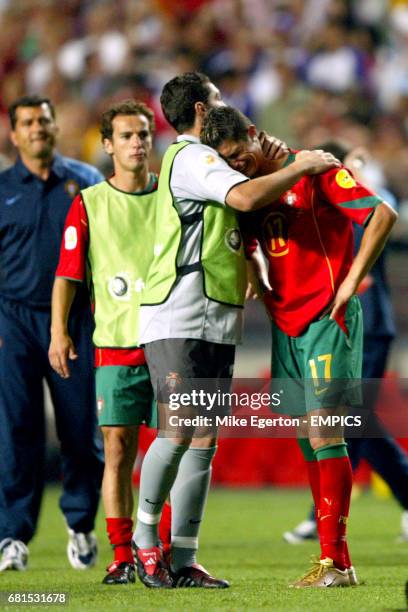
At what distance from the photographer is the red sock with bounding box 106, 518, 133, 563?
198 inches

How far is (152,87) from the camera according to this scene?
1300cm

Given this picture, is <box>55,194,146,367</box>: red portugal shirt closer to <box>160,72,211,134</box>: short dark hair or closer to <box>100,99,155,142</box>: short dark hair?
<box>100,99,155,142</box>: short dark hair

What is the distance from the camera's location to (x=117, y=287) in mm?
5270

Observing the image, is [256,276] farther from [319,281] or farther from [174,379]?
[174,379]

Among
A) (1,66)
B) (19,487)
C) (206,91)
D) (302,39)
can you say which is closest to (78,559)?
(19,487)

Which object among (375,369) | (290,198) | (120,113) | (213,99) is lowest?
(375,369)

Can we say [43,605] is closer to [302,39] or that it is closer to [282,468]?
Result: [282,468]

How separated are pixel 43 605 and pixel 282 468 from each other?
6.75 meters

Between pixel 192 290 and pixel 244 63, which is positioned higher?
pixel 244 63

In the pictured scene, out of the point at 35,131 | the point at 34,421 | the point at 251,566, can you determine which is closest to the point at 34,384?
the point at 34,421

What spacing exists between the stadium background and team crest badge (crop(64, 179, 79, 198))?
5.31 m

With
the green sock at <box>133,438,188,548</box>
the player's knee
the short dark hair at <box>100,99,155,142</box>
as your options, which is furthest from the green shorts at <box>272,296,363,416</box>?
the short dark hair at <box>100,99,155,142</box>

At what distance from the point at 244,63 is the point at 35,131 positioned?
6.95m

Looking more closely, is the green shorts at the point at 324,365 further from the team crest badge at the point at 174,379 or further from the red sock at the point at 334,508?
the team crest badge at the point at 174,379
